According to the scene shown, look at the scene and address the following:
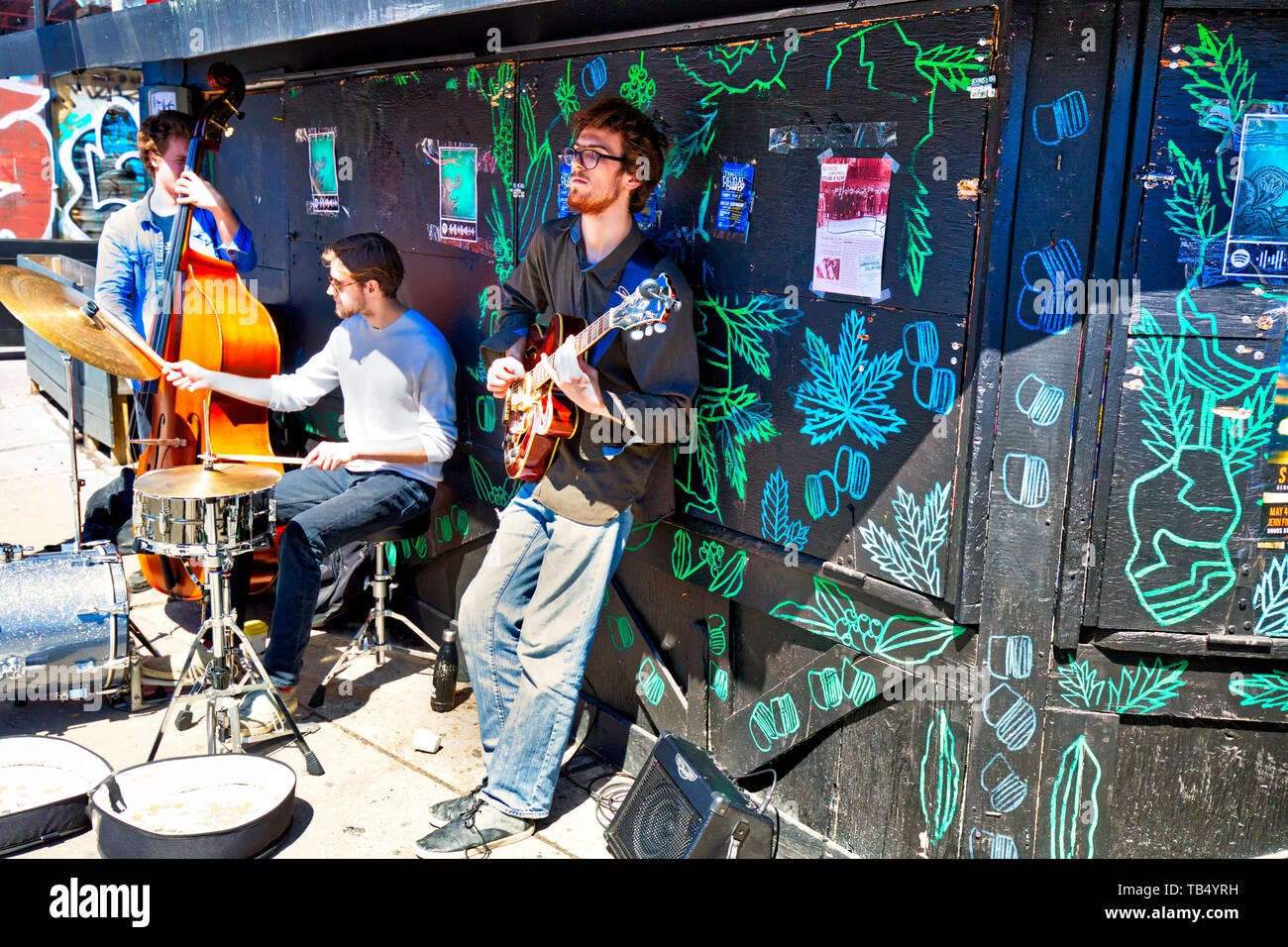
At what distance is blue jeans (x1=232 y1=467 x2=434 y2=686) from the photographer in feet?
13.0

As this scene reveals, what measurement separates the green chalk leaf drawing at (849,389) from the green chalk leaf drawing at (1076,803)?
0.96 metres

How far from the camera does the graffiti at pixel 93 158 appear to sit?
13.1m

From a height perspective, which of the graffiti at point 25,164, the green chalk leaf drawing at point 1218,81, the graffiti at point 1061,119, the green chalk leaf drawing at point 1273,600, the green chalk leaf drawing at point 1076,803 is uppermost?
the graffiti at point 25,164

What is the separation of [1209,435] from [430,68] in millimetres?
3237

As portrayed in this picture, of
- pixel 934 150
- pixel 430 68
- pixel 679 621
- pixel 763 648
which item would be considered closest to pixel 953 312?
pixel 934 150

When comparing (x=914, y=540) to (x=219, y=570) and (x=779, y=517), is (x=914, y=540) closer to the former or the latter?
(x=779, y=517)

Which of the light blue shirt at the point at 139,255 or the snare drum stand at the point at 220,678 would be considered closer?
the snare drum stand at the point at 220,678

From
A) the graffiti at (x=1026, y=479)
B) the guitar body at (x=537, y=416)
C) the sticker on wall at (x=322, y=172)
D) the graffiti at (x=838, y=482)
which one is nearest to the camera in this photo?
the graffiti at (x=1026, y=479)

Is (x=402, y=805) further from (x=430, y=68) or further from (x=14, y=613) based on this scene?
(x=430, y=68)

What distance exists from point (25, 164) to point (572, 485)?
12.5m

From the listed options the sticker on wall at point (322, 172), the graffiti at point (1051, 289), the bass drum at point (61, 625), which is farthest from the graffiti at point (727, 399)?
the sticker on wall at point (322, 172)

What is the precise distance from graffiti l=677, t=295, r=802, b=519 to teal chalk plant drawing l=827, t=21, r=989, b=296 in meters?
0.40

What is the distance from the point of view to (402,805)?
3.53m

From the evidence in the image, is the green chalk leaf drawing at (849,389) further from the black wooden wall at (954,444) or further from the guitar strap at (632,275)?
the guitar strap at (632,275)
